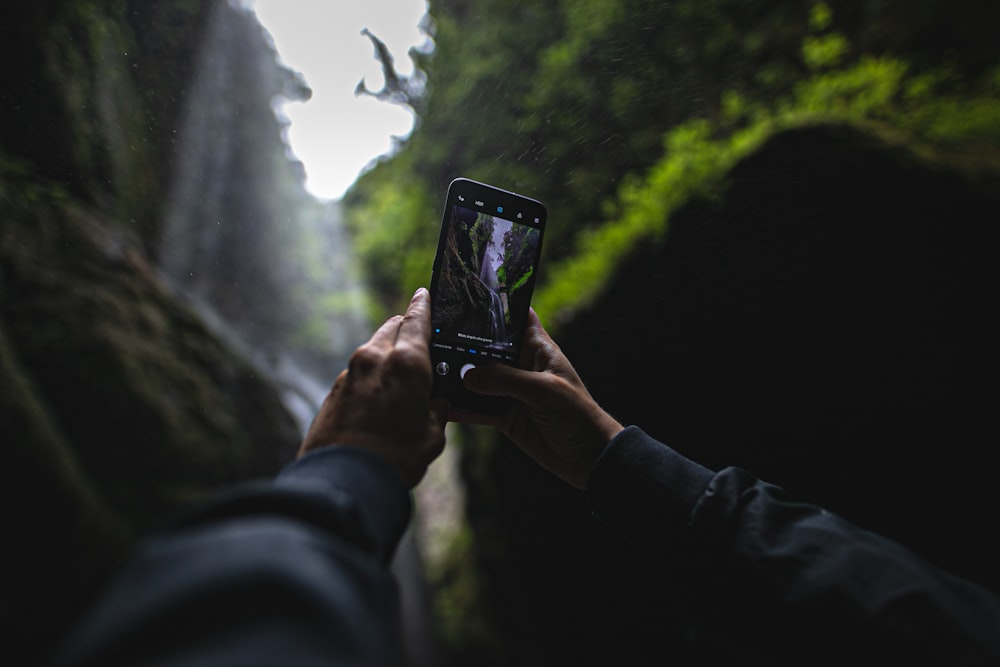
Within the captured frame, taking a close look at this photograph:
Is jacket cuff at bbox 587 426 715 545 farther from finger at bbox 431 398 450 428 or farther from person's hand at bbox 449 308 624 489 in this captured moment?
finger at bbox 431 398 450 428

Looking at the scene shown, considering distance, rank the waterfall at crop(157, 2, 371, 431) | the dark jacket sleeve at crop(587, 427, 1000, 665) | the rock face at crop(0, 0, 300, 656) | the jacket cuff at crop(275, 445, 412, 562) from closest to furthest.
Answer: the jacket cuff at crop(275, 445, 412, 562)
the dark jacket sleeve at crop(587, 427, 1000, 665)
the rock face at crop(0, 0, 300, 656)
the waterfall at crop(157, 2, 371, 431)

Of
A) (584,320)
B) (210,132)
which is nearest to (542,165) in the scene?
(584,320)

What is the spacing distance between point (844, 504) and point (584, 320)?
721 mm

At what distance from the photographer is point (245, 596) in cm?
23

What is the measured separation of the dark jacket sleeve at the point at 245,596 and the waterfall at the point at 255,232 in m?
1.41

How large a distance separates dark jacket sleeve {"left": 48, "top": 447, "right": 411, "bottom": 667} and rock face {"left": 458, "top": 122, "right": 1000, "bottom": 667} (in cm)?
60

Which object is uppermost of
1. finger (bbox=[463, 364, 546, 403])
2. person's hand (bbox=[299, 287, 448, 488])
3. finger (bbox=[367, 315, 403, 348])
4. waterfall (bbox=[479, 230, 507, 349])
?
waterfall (bbox=[479, 230, 507, 349])

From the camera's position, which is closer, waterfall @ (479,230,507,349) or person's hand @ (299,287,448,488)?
person's hand @ (299,287,448,488)

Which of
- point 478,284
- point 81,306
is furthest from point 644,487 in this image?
point 81,306

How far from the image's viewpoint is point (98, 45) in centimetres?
112

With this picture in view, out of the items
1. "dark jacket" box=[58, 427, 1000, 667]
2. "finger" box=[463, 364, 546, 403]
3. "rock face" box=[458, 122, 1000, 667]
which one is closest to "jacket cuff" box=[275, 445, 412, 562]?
"dark jacket" box=[58, 427, 1000, 667]

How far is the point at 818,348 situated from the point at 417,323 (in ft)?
2.77

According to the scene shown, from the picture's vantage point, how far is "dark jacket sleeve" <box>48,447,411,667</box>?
21 cm

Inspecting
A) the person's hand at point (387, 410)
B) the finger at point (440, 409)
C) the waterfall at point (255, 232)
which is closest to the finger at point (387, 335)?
the person's hand at point (387, 410)
